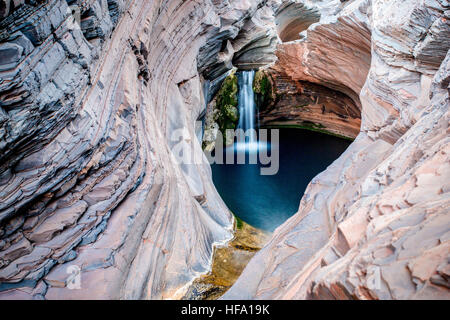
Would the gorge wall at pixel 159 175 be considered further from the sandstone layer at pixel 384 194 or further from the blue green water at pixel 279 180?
the blue green water at pixel 279 180

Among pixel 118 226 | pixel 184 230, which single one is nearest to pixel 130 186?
pixel 118 226

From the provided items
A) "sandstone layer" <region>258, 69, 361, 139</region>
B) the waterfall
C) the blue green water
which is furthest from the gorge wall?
the waterfall

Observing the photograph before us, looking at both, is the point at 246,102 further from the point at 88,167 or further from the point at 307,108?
the point at 88,167

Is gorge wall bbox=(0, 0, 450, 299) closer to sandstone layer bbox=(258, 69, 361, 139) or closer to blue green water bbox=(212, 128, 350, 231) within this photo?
blue green water bbox=(212, 128, 350, 231)

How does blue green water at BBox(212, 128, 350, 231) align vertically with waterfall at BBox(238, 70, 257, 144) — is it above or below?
below

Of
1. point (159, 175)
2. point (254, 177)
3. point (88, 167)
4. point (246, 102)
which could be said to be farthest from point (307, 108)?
point (88, 167)
